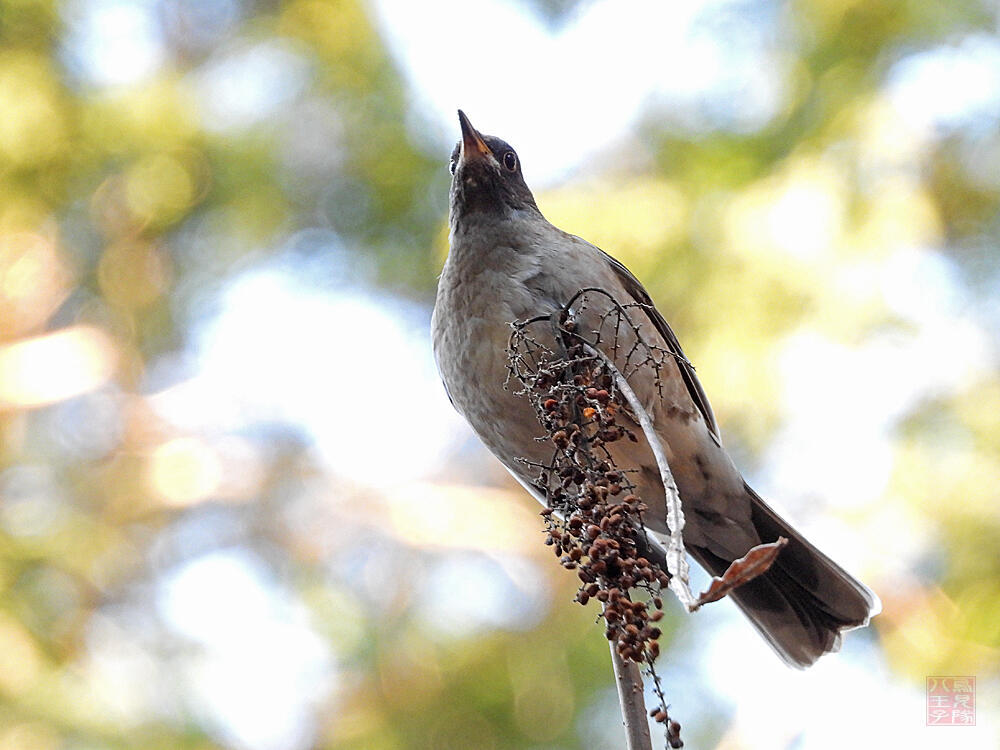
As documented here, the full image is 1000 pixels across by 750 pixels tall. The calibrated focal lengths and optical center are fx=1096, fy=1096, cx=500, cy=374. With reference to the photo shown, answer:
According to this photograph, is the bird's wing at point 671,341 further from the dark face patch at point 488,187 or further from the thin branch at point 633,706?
the thin branch at point 633,706

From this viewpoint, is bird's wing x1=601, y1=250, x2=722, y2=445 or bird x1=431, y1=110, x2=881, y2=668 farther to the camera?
bird's wing x1=601, y1=250, x2=722, y2=445

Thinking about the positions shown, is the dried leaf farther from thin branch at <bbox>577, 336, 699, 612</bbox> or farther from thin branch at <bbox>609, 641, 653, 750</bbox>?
thin branch at <bbox>609, 641, 653, 750</bbox>

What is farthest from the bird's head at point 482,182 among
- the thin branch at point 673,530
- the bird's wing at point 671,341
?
the thin branch at point 673,530

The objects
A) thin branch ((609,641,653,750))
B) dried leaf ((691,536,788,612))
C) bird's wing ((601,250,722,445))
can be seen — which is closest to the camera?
dried leaf ((691,536,788,612))

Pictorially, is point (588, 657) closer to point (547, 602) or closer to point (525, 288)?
point (547, 602)

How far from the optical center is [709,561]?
362cm

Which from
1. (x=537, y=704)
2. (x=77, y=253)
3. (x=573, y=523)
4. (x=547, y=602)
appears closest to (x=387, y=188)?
(x=77, y=253)

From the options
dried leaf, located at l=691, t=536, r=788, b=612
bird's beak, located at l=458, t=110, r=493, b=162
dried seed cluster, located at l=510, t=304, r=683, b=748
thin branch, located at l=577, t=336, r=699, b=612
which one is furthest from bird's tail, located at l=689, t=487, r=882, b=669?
dried leaf, located at l=691, t=536, r=788, b=612

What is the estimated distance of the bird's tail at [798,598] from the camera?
349 centimetres

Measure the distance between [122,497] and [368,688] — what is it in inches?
85.6

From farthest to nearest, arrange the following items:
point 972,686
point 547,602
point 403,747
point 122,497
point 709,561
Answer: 1. point 122,497
2. point 547,602
3. point 403,747
4. point 972,686
5. point 709,561

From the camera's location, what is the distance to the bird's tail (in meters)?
3.49

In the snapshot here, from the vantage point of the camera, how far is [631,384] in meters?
3.08

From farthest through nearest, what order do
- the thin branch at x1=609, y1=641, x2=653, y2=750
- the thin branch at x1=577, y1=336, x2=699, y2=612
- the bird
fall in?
the bird, the thin branch at x1=609, y1=641, x2=653, y2=750, the thin branch at x1=577, y1=336, x2=699, y2=612
